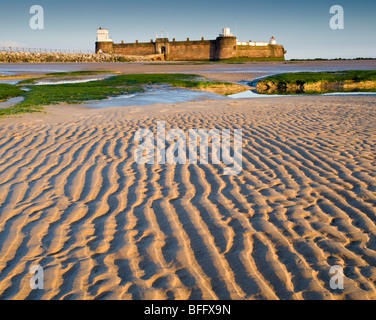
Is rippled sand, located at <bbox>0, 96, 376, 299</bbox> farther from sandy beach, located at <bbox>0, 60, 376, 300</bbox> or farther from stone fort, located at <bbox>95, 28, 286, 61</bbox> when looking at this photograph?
stone fort, located at <bbox>95, 28, 286, 61</bbox>

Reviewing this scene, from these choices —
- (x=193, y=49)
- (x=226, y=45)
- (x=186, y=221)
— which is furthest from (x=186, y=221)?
(x=193, y=49)

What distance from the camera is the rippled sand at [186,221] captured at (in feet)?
8.32

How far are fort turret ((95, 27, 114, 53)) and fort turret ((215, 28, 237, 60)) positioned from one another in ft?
72.8

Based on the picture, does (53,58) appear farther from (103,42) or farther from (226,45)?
(226,45)

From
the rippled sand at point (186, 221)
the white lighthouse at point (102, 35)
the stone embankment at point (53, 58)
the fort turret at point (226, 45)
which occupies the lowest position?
the rippled sand at point (186, 221)

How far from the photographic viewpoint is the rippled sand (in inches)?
99.8

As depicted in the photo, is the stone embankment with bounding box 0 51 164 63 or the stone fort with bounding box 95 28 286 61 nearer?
the stone embankment with bounding box 0 51 164 63

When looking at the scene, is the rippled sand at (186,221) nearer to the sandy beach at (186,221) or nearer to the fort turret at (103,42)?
the sandy beach at (186,221)

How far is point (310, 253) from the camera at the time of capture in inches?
113

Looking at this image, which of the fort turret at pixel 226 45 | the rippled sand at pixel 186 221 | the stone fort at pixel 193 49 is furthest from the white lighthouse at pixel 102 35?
the rippled sand at pixel 186 221

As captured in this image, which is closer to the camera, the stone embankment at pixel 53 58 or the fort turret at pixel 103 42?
the stone embankment at pixel 53 58

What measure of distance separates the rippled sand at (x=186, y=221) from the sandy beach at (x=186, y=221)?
0.04 ft

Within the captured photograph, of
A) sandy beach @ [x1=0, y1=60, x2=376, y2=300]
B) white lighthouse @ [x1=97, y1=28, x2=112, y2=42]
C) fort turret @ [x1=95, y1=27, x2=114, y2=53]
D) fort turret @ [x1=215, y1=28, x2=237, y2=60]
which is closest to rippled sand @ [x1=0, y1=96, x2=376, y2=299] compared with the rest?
sandy beach @ [x1=0, y1=60, x2=376, y2=300]
